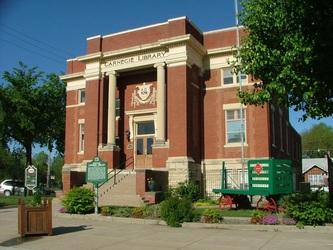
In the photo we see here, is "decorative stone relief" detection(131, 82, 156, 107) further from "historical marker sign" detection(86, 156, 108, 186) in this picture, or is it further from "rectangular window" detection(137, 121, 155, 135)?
"historical marker sign" detection(86, 156, 108, 186)

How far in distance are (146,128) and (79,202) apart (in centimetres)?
1244

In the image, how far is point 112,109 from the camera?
92.9ft

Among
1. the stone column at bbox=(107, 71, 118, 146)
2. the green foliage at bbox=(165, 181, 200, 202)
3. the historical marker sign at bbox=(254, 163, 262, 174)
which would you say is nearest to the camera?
the historical marker sign at bbox=(254, 163, 262, 174)

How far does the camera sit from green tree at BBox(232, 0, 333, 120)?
1182 centimetres

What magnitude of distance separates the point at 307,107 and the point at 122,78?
1844 cm

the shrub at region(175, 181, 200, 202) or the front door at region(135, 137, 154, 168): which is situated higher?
the front door at region(135, 137, 154, 168)

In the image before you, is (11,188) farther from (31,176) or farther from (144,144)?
(31,176)

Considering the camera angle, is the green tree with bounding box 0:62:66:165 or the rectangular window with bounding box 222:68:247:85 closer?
the rectangular window with bounding box 222:68:247:85

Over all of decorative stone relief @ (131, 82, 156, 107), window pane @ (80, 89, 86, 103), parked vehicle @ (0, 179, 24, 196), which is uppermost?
window pane @ (80, 89, 86, 103)

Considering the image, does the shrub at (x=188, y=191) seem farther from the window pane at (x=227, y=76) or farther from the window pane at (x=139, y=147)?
the window pane at (x=227, y=76)

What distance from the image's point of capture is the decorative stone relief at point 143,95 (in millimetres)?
28812

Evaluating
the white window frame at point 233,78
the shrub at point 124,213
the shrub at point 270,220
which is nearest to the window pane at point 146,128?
the white window frame at point 233,78

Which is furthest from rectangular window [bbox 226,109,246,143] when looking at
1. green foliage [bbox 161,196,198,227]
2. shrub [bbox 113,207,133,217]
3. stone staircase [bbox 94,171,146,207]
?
green foliage [bbox 161,196,198,227]

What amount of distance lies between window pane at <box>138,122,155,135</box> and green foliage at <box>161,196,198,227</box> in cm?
1446
